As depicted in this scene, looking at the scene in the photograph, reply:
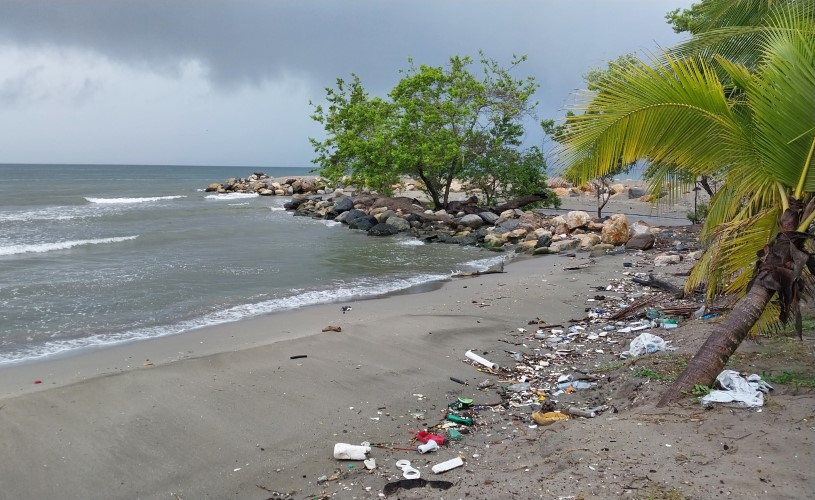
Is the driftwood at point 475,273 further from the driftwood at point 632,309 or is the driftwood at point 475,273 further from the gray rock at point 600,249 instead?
the driftwood at point 632,309

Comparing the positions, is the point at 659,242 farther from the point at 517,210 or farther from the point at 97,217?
the point at 97,217

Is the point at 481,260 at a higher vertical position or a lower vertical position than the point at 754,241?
lower

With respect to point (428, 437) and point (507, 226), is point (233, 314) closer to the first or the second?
point (428, 437)

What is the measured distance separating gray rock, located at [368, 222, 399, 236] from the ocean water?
444 millimetres

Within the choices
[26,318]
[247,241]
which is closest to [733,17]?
[26,318]

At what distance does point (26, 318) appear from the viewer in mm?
10242

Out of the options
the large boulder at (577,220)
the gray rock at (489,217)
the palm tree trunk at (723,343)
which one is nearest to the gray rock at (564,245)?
the large boulder at (577,220)

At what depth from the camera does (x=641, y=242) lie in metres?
17.5

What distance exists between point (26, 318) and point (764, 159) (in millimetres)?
10918

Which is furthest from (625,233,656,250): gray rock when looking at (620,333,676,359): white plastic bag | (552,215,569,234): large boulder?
(620,333,676,359): white plastic bag

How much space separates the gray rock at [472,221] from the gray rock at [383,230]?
263 cm

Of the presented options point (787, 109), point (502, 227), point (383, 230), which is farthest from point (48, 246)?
point (787, 109)

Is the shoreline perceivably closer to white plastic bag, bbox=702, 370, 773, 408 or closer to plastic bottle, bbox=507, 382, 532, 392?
plastic bottle, bbox=507, 382, 532, 392

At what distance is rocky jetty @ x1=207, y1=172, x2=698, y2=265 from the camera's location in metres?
18.2
